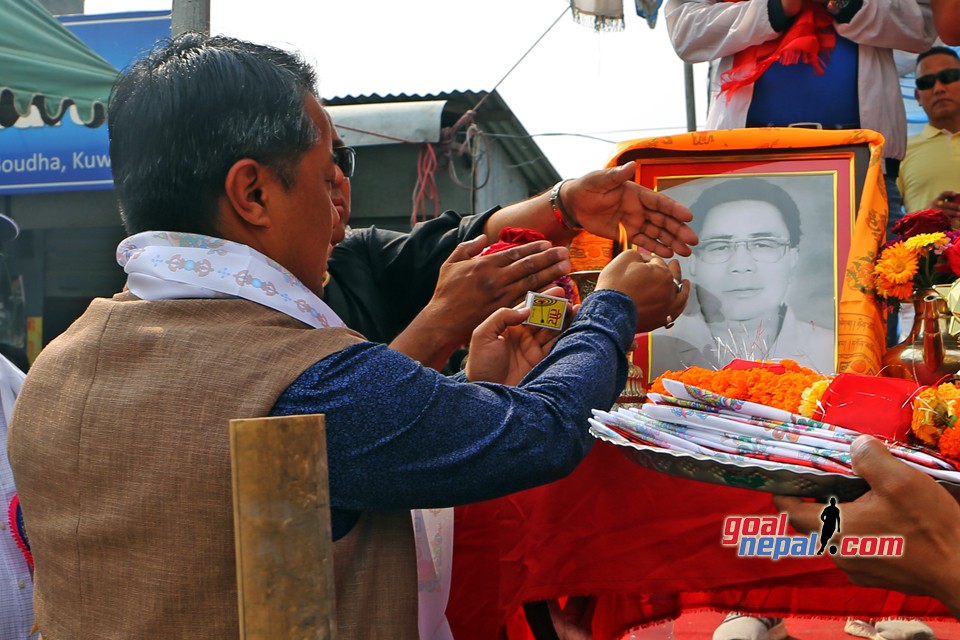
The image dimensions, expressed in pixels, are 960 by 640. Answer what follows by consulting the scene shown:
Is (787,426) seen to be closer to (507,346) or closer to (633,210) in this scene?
(507,346)

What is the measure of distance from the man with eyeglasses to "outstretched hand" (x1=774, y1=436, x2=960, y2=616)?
100 cm

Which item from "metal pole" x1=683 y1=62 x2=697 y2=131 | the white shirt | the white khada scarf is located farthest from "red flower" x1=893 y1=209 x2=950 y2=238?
"metal pole" x1=683 y1=62 x2=697 y2=131

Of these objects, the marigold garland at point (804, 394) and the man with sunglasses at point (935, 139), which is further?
the man with sunglasses at point (935, 139)

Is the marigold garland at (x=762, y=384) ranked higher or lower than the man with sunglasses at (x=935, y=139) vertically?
lower

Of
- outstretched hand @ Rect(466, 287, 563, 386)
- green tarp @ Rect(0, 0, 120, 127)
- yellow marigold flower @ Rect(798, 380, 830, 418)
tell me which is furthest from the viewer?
green tarp @ Rect(0, 0, 120, 127)

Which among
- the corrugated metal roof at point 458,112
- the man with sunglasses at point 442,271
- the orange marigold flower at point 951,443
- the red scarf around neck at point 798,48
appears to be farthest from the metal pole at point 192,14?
the corrugated metal roof at point 458,112

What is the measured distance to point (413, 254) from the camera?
244 centimetres

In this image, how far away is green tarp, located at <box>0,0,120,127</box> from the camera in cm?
392

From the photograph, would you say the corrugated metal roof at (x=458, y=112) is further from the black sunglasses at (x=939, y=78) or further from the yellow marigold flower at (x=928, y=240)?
the yellow marigold flower at (x=928, y=240)

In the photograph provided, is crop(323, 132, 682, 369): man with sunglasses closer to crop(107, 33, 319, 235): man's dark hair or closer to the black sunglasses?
crop(107, 33, 319, 235): man's dark hair

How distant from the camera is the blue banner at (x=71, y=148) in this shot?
16.4 feet

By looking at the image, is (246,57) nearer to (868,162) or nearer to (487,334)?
(487,334)

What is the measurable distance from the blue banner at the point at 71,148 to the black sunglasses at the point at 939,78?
149 inches

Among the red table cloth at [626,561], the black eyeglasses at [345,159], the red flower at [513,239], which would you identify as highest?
the black eyeglasses at [345,159]
